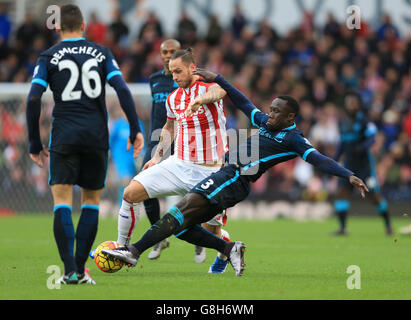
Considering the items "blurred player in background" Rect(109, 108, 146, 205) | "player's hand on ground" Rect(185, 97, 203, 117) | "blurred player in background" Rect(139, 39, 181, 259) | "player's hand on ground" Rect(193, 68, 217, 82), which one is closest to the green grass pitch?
"blurred player in background" Rect(139, 39, 181, 259)

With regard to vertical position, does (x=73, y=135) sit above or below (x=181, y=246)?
above

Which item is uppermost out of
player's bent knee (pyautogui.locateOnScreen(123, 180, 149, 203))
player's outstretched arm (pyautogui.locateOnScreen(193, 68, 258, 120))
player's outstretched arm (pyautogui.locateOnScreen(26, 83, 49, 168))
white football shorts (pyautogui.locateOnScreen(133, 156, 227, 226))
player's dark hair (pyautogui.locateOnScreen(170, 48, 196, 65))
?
player's dark hair (pyautogui.locateOnScreen(170, 48, 196, 65))

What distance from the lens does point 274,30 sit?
21391 millimetres

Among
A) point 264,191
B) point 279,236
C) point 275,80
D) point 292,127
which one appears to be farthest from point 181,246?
point 275,80

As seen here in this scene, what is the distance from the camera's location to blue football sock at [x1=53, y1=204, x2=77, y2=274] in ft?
21.8

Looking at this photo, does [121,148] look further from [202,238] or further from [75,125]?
[75,125]

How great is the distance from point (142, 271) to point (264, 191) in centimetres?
1089

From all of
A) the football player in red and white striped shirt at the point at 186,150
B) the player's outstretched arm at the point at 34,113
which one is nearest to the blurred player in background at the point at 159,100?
the football player in red and white striped shirt at the point at 186,150

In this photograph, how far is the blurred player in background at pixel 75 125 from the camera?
6695 mm

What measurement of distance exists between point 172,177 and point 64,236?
163 centimetres

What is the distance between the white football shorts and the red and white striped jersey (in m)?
0.10

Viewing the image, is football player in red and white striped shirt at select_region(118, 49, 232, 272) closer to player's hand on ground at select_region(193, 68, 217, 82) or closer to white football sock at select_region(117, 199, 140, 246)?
white football sock at select_region(117, 199, 140, 246)
